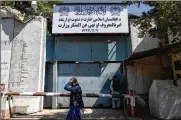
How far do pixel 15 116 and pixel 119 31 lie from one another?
668 centimetres

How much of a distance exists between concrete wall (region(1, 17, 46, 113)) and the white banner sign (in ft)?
5.87

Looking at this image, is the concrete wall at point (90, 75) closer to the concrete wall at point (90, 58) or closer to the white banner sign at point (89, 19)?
the concrete wall at point (90, 58)

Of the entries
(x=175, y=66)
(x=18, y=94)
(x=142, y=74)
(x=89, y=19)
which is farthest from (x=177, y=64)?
(x=18, y=94)

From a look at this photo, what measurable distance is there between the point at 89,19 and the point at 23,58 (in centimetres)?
425

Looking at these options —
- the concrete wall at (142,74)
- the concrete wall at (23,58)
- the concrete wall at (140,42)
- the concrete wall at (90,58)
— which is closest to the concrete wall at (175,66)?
the concrete wall at (142,74)

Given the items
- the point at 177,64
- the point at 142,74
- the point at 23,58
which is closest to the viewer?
the point at 177,64

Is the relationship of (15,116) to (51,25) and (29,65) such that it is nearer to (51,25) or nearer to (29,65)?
(29,65)

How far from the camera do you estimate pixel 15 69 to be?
37.0 ft

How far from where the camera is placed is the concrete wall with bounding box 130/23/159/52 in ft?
46.0

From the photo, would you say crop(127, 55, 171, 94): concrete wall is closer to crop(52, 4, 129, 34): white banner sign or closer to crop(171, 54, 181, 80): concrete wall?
crop(52, 4, 129, 34): white banner sign

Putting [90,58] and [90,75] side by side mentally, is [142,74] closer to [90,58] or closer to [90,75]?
[90,75]

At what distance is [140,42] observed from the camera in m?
14.1

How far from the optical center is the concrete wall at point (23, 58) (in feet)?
36.6

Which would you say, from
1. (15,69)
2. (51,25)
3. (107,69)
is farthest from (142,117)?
(51,25)
